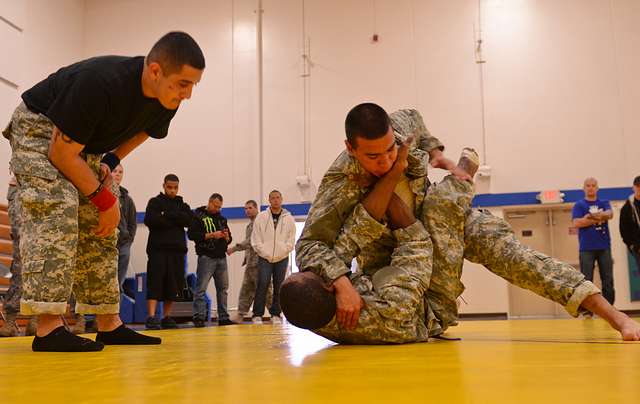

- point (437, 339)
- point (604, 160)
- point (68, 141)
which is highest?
point (604, 160)

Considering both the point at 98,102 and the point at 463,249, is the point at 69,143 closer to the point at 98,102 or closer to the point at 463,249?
the point at 98,102

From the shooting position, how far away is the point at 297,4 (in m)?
11.2

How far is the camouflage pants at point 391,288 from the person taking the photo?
2252 millimetres

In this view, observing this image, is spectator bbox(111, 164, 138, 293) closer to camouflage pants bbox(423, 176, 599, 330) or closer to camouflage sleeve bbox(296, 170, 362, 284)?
camouflage sleeve bbox(296, 170, 362, 284)

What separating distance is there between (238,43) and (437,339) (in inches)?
381

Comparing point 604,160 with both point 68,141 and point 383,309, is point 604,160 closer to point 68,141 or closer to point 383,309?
point 383,309

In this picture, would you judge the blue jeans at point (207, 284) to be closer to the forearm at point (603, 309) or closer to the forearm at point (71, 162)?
the forearm at point (71, 162)

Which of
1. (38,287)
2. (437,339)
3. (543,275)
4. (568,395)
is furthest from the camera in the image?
(437,339)

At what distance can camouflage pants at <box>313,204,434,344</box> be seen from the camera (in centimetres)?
225

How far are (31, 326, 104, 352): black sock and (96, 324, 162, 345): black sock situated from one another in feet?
1.24

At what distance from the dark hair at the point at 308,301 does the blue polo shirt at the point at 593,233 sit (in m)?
5.60

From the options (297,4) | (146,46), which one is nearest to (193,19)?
(146,46)

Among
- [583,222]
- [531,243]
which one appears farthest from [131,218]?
[531,243]

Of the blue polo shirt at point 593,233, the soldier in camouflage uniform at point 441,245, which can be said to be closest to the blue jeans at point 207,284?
the blue polo shirt at point 593,233
